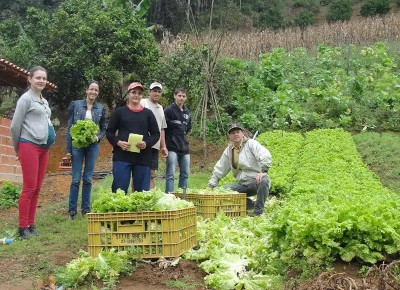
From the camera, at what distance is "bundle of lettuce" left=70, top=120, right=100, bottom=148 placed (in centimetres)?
883

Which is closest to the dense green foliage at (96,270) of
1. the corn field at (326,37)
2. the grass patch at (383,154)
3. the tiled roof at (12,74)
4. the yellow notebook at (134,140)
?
the yellow notebook at (134,140)

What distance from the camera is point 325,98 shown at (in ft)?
67.2

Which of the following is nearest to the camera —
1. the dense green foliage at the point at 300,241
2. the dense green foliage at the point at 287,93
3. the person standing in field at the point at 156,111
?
the dense green foliage at the point at 300,241

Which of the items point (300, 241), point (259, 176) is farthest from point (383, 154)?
point (300, 241)

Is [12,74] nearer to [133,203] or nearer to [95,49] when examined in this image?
[95,49]

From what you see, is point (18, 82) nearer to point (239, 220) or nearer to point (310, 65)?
point (239, 220)

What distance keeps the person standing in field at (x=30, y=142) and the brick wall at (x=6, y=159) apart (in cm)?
610

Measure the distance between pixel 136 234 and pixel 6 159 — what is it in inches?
335

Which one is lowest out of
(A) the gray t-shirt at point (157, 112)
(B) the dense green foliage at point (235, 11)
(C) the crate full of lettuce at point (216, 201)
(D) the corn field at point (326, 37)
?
(C) the crate full of lettuce at point (216, 201)

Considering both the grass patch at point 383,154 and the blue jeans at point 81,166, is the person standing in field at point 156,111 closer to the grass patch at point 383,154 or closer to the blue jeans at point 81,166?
the blue jeans at point 81,166

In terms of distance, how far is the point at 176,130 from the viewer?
10492 millimetres

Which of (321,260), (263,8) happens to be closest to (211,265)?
(321,260)

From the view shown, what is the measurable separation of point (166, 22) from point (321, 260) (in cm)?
3228

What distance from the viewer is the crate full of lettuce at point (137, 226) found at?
6371 millimetres
